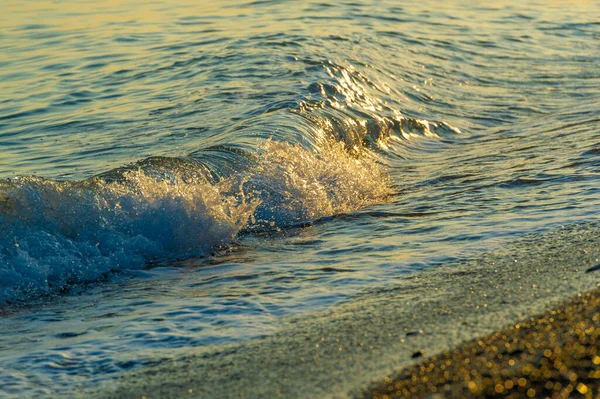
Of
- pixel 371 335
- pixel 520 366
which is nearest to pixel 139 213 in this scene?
pixel 371 335

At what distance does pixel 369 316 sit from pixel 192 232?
8.44ft

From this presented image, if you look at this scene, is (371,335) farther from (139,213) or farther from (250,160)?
(250,160)

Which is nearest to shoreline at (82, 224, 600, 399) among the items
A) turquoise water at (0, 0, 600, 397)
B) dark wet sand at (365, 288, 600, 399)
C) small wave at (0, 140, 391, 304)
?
dark wet sand at (365, 288, 600, 399)

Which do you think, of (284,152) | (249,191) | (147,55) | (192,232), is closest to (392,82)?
(147,55)

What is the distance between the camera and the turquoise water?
4.89 meters

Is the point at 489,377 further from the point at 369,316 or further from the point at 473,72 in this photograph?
the point at 473,72

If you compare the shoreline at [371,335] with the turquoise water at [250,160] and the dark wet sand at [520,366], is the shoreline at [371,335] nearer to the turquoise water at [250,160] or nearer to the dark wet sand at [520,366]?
the dark wet sand at [520,366]

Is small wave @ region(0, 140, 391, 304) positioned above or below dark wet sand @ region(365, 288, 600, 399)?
below

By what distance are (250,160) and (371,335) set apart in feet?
15.5

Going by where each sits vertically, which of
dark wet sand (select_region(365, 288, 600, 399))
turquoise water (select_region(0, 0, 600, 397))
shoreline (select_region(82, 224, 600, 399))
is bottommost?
turquoise water (select_region(0, 0, 600, 397))

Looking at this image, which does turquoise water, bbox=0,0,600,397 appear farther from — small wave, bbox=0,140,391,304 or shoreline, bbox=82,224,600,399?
shoreline, bbox=82,224,600,399

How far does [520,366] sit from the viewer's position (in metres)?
3.13

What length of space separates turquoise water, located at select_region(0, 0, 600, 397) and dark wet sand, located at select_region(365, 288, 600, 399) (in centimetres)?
114

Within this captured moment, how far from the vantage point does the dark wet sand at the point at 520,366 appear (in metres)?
2.96
